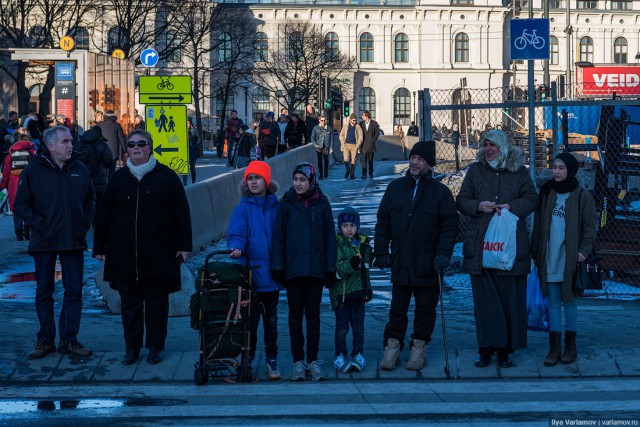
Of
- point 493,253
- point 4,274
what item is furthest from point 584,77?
point 493,253

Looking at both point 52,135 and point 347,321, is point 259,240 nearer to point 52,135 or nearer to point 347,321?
point 347,321

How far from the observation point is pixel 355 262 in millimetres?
9016

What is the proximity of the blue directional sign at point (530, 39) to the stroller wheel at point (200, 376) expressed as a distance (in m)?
4.91

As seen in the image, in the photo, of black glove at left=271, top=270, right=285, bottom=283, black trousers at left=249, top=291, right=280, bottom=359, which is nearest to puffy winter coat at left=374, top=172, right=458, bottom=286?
black glove at left=271, top=270, right=285, bottom=283

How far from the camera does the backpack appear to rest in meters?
19.2

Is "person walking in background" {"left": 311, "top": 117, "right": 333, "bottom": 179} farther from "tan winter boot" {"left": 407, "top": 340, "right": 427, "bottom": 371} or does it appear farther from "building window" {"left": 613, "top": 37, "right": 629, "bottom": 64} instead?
"building window" {"left": 613, "top": 37, "right": 629, "bottom": 64}

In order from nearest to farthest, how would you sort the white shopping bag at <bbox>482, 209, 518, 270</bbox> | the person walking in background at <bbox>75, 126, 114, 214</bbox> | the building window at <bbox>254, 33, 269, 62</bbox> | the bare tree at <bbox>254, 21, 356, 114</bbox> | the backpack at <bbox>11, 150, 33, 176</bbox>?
1. the white shopping bag at <bbox>482, 209, 518, 270</bbox>
2. the person walking in background at <bbox>75, 126, 114, 214</bbox>
3. the backpack at <bbox>11, 150, 33, 176</bbox>
4. the bare tree at <bbox>254, 21, 356, 114</bbox>
5. the building window at <bbox>254, 33, 269, 62</bbox>

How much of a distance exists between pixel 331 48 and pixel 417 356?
91142 mm

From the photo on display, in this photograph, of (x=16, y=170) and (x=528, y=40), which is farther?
(x=16, y=170)

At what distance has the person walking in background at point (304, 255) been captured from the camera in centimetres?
880

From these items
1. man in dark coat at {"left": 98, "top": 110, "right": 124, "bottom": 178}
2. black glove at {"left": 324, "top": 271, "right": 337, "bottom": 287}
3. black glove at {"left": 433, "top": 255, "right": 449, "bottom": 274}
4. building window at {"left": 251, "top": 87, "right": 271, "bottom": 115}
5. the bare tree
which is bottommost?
black glove at {"left": 324, "top": 271, "right": 337, "bottom": 287}

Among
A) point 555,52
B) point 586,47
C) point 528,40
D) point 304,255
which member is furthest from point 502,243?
point 586,47

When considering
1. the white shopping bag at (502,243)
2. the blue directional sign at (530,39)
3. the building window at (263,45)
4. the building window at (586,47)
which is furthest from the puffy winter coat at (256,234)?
the building window at (586,47)

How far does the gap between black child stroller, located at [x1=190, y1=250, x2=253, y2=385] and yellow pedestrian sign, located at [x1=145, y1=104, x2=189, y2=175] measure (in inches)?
284
